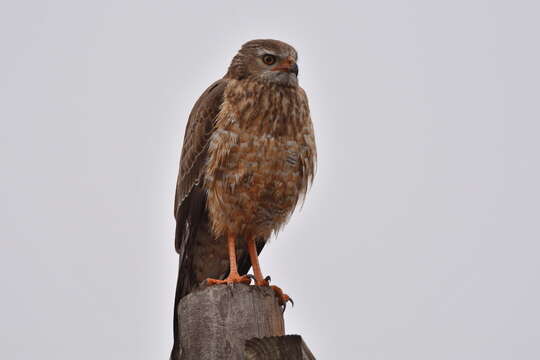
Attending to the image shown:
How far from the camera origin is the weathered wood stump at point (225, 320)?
10.5 ft

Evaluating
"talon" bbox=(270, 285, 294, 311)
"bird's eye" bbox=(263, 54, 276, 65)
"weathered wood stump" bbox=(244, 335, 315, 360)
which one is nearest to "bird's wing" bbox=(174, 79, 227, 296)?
"bird's eye" bbox=(263, 54, 276, 65)

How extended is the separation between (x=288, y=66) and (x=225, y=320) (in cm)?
258

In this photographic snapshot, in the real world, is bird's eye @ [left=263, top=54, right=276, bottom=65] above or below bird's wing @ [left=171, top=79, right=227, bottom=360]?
above

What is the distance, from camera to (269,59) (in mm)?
5453

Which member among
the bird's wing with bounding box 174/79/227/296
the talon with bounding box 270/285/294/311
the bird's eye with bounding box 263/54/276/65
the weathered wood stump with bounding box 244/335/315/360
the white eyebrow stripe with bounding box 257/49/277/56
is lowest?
the weathered wood stump with bounding box 244/335/315/360

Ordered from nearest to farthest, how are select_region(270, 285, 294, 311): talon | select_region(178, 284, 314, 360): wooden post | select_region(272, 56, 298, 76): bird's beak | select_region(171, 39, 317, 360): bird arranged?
select_region(178, 284, 314, 360): wooden post → select_region(270, 285, 294, 311): talon → select_region(171, 39, 317, 360): bird → select_region(272, 56, 298, 76): bird's beak

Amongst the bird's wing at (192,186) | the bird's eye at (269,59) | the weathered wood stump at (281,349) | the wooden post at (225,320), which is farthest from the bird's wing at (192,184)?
the weathered wood stump at (281,349)

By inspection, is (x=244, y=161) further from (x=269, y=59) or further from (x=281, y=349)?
(x=281, y=349)

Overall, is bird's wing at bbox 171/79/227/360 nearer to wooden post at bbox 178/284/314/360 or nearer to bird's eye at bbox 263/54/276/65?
bird's eye at bbox 263/54/276/65

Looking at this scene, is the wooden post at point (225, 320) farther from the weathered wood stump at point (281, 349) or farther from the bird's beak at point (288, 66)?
the bird's beak at point (288, 66)

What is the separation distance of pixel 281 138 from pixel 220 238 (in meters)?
→ 0.98

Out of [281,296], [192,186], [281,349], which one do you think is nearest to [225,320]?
[281,349]

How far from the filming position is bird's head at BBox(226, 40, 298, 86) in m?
5.39

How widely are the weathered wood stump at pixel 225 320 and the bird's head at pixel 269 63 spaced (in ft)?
7.47
